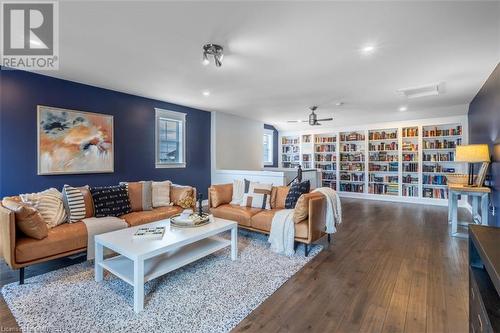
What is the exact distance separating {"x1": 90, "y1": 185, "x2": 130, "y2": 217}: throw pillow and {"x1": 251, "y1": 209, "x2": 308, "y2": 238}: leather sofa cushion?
1.80 meters

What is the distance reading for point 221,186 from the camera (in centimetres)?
416

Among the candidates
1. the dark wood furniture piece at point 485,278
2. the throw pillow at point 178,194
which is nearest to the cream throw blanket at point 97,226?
the throw pillow at point 178,194

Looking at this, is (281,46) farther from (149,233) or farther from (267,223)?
(149,233)

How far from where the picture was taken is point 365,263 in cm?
285

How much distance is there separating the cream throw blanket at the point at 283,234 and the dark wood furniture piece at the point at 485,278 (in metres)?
2.10

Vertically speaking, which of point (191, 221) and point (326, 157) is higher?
point (326, 157)

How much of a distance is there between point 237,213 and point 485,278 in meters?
2.93

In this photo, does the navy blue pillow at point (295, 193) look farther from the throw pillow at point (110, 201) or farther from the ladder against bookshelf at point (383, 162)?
the ladder against bookshelf at point (383, 162)

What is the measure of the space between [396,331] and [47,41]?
4.10 metres

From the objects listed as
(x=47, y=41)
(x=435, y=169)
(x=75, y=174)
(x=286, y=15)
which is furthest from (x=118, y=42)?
(x=435, y=169)

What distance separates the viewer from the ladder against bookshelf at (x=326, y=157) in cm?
796

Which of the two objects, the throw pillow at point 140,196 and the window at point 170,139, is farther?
the window at point 170,139

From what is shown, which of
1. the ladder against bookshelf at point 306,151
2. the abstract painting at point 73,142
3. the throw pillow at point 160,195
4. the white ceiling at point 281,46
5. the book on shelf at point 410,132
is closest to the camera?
the white ceiling at point 281,46

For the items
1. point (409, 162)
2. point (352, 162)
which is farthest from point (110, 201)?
point (409, 162)
